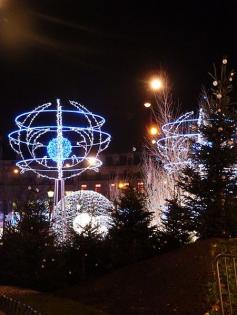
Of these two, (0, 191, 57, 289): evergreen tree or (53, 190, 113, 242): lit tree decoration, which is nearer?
(0, 191, 57, 289): evergreen tree

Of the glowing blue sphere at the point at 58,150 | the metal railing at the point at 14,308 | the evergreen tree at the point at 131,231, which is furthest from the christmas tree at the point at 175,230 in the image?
the metal railing at the point at 14,308

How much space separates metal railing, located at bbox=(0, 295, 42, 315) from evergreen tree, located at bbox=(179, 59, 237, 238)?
8.02 m

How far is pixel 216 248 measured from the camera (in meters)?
10.9

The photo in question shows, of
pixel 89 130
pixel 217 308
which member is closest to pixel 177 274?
pixel 217 308

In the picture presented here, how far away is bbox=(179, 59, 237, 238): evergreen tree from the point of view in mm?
18703

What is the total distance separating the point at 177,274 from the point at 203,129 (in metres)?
7.03

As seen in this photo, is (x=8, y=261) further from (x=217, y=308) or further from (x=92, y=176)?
(x=92, y=176)

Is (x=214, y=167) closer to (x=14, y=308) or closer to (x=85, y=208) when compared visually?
(x=85, y=208)

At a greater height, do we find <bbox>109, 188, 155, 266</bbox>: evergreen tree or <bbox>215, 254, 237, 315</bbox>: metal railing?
<bbox>109, 188, 155, 266</bbox>: evergreen tree

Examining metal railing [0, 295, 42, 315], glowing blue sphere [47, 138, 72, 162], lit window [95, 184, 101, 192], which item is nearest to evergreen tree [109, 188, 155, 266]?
glowing blue sphere [47, 138, 72, 162]

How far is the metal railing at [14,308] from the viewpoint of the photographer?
9.75 meters

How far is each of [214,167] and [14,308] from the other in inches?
393

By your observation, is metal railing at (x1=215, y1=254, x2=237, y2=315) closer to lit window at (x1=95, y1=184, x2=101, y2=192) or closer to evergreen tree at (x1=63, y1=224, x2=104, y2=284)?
evergreen tree at (x1=63, y1=224, x2=104, y2=284)

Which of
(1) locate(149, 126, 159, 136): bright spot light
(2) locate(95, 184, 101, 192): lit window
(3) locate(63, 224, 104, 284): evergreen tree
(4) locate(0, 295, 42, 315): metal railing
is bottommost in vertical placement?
(4) locate(0, 295, 42, 315): metal railing
